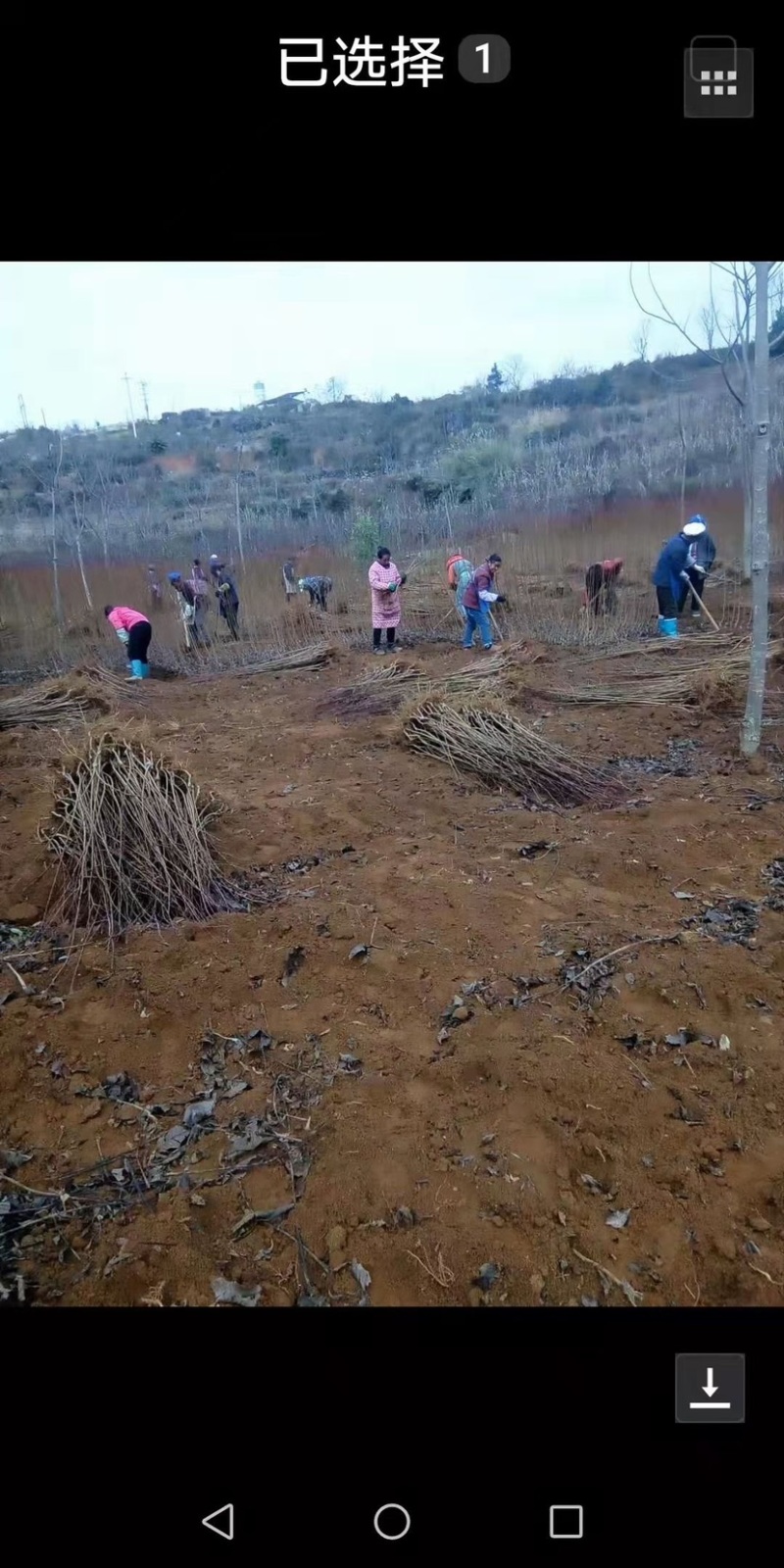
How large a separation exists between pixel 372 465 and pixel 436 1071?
20109 mm

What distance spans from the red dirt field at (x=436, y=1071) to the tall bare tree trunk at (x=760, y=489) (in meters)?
0.71

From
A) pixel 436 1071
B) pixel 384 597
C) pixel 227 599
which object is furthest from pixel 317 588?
pixel 436 1071

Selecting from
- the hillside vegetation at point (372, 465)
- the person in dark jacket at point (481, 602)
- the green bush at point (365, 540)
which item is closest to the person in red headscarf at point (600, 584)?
the person in dark jacket at point (481, 602)

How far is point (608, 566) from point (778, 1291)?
8.23 meters

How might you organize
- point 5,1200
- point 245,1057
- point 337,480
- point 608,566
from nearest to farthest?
point 5,1200 < point 245,1057 < point 608,566 < point 337,480

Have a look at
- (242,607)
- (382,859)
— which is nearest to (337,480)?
(242,607)

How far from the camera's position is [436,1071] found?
6.61 feet

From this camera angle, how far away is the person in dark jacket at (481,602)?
7.44 m

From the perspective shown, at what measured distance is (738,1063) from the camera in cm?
197
